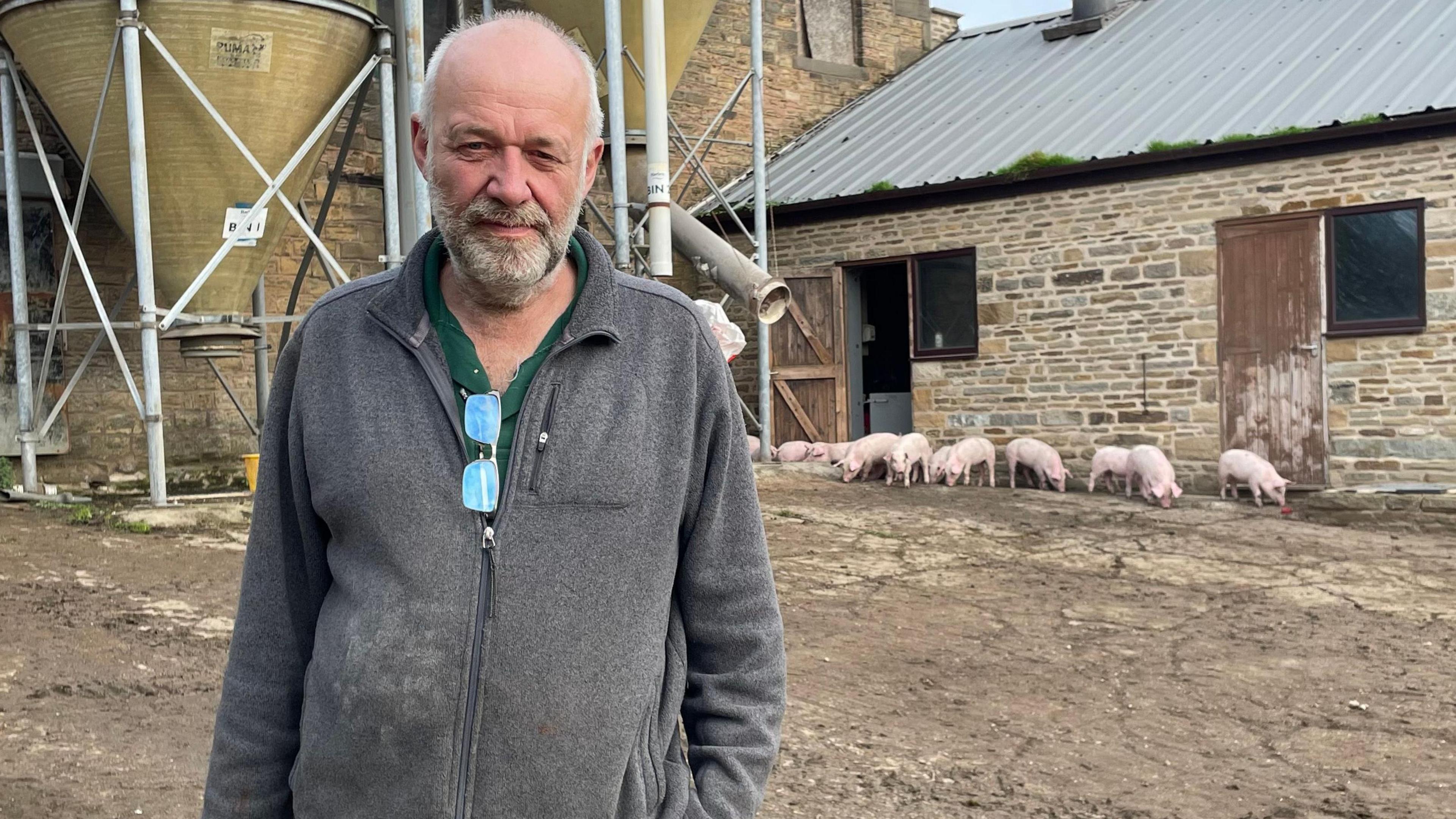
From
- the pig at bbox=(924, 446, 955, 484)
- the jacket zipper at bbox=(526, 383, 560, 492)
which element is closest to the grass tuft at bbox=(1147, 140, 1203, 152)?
the pig at bbox=(924, 446, 955, 484)

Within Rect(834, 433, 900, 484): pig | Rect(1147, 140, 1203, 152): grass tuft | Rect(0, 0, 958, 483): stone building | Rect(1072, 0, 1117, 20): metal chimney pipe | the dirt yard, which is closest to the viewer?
the dirt yard

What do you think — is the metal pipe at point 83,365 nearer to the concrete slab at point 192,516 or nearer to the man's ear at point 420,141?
the concrete slab at point 192,516

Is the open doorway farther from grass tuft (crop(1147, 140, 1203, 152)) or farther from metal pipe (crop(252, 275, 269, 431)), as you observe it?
metal pipe (crop(252, 275, 269, 431))

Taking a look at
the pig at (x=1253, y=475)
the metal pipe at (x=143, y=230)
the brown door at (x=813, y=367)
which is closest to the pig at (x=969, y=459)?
the brown door at (x=813, y=367)

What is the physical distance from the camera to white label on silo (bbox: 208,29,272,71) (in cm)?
865

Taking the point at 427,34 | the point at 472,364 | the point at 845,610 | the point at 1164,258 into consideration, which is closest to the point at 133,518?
the point at 845,610

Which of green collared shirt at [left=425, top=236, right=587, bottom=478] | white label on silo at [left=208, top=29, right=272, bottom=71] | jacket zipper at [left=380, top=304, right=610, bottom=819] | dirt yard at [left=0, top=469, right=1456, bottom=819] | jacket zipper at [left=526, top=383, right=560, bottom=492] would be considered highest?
white label on silo at [left=208, top=29, right=272, bottom=71]

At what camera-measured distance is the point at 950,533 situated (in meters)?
9.87

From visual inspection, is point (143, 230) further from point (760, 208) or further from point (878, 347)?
point (878, 347)

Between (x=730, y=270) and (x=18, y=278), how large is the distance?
18.4 ft

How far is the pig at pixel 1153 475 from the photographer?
1157 cm

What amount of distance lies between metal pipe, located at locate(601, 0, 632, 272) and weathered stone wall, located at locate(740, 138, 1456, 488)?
3.89 metres

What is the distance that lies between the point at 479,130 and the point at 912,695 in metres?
4.38

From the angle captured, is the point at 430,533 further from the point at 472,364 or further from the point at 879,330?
the point at 879,330
